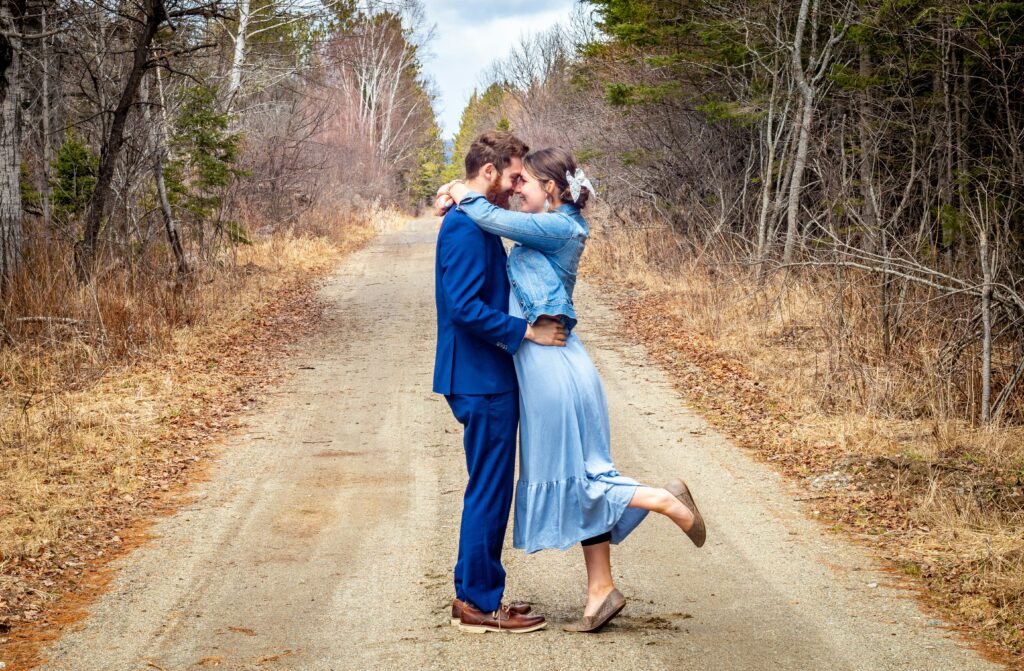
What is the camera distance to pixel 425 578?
510 centimetres

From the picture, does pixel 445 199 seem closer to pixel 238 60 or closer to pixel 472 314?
pixel 472 314

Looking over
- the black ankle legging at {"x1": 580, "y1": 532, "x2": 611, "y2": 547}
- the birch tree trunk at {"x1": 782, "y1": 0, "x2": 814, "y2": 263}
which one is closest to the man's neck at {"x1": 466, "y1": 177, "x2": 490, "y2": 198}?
the black ankle legging at {"x1": 580, "y1": 532, "x2": 611, "y2": 547}

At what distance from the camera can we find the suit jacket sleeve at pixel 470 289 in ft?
13.1

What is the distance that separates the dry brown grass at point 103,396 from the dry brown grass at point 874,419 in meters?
4.19

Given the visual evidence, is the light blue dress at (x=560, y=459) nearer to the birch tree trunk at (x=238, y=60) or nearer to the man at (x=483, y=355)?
the man at (x=483, y=355)

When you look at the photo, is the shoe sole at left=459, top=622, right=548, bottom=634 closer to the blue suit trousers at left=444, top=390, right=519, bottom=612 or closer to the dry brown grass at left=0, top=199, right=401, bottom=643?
the blue suit trousers at left=444, top=390, right=519, bottom=612

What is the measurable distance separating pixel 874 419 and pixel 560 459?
188 inches

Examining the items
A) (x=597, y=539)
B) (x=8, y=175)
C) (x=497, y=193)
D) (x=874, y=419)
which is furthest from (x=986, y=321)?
(x=8, y=175)

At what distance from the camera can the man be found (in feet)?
13.3

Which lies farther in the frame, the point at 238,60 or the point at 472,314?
the point at 238,60

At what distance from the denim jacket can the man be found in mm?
65

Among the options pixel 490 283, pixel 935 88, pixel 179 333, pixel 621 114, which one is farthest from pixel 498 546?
pixel 621 114

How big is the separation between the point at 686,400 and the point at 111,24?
9332 mm

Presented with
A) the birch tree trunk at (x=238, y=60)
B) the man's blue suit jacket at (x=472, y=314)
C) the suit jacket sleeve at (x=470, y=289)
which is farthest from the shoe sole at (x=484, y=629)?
the birch tree trunk at (x=238, y=60)
